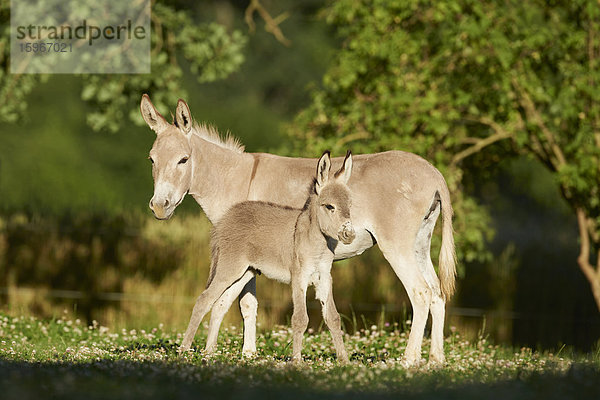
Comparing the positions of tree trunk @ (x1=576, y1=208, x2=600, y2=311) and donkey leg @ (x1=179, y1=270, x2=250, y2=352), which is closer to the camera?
donkey leg @ (x1=179, y1=270, x2=250, y2=352)

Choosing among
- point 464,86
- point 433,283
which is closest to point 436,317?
point 433,283

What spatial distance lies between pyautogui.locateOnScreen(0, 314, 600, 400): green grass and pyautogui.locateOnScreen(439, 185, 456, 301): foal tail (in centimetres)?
74

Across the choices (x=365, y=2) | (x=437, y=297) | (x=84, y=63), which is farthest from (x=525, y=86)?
(x=84, y=63)

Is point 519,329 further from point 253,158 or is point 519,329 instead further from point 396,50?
point 253,158

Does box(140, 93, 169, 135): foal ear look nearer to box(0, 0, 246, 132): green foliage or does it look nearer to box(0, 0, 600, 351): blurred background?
box(0, 0, 600, 351): blurred background

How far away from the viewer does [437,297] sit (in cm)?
911

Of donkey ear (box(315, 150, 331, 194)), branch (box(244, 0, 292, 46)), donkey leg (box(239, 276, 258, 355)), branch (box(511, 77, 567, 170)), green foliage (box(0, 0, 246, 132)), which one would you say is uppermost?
branch (box(244, 0, 292, 46))

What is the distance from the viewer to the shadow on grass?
6.13 metres

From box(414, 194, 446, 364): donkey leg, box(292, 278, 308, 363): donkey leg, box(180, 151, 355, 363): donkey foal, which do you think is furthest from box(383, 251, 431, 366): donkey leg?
box(292, 278, 308, 363): donkey leg

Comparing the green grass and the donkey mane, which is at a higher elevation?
the donkey mane

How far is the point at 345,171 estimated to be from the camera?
8.38 meters

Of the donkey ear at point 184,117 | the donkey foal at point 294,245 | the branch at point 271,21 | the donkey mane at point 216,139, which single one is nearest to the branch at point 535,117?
the branch at point 271,21

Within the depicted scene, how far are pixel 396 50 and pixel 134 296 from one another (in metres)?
8.22

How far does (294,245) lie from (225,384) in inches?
78.3
